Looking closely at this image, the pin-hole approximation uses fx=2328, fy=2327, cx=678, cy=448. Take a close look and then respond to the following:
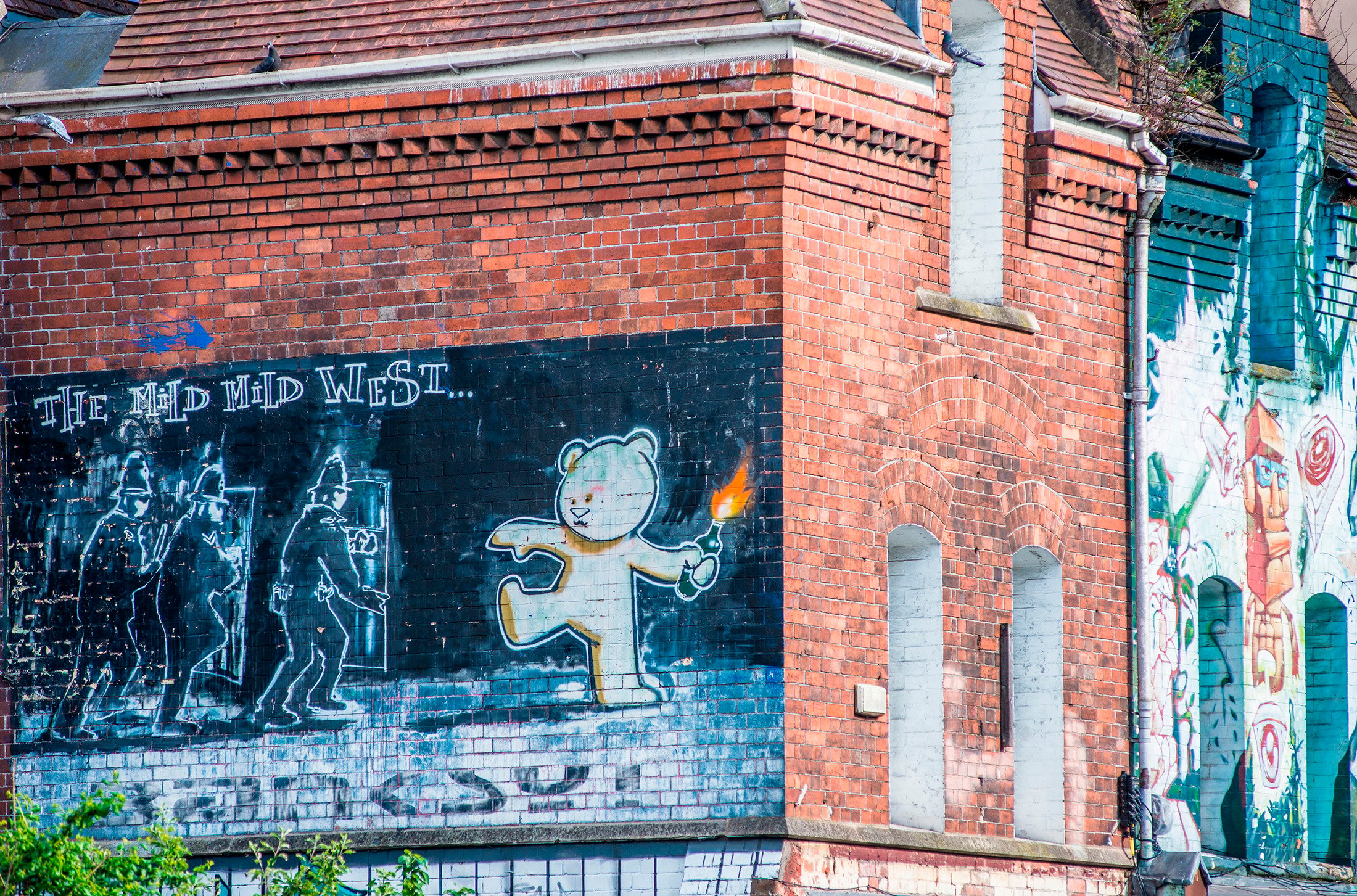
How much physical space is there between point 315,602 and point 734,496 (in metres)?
3.14

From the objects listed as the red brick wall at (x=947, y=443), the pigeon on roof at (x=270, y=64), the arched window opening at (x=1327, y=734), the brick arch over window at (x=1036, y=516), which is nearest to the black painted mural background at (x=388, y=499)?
the red brick wall at (x=947, y=443)

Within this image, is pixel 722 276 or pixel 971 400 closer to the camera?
Answer: pixel 722 276

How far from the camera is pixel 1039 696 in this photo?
Result: 17.9 m

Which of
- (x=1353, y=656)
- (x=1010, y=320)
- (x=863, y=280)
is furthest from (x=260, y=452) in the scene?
(x=1353, y=656)

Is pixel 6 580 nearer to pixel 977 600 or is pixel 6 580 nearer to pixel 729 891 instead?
pixel 729 891

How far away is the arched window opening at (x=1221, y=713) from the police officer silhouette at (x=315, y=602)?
7.73m

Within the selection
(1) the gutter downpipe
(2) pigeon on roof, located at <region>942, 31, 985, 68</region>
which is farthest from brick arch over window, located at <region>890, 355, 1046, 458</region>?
(2) pigeon on roof, located at <region>942, 31, 985, 68</region>

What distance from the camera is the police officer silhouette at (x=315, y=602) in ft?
53.8

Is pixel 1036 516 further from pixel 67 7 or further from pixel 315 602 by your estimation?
pixel 67 7

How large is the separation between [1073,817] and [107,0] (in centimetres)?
1053

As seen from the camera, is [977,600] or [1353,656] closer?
[977,600]

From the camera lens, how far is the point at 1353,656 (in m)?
21.4

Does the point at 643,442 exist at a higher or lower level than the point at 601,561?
higher

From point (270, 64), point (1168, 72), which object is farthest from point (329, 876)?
point (1168, 72)
